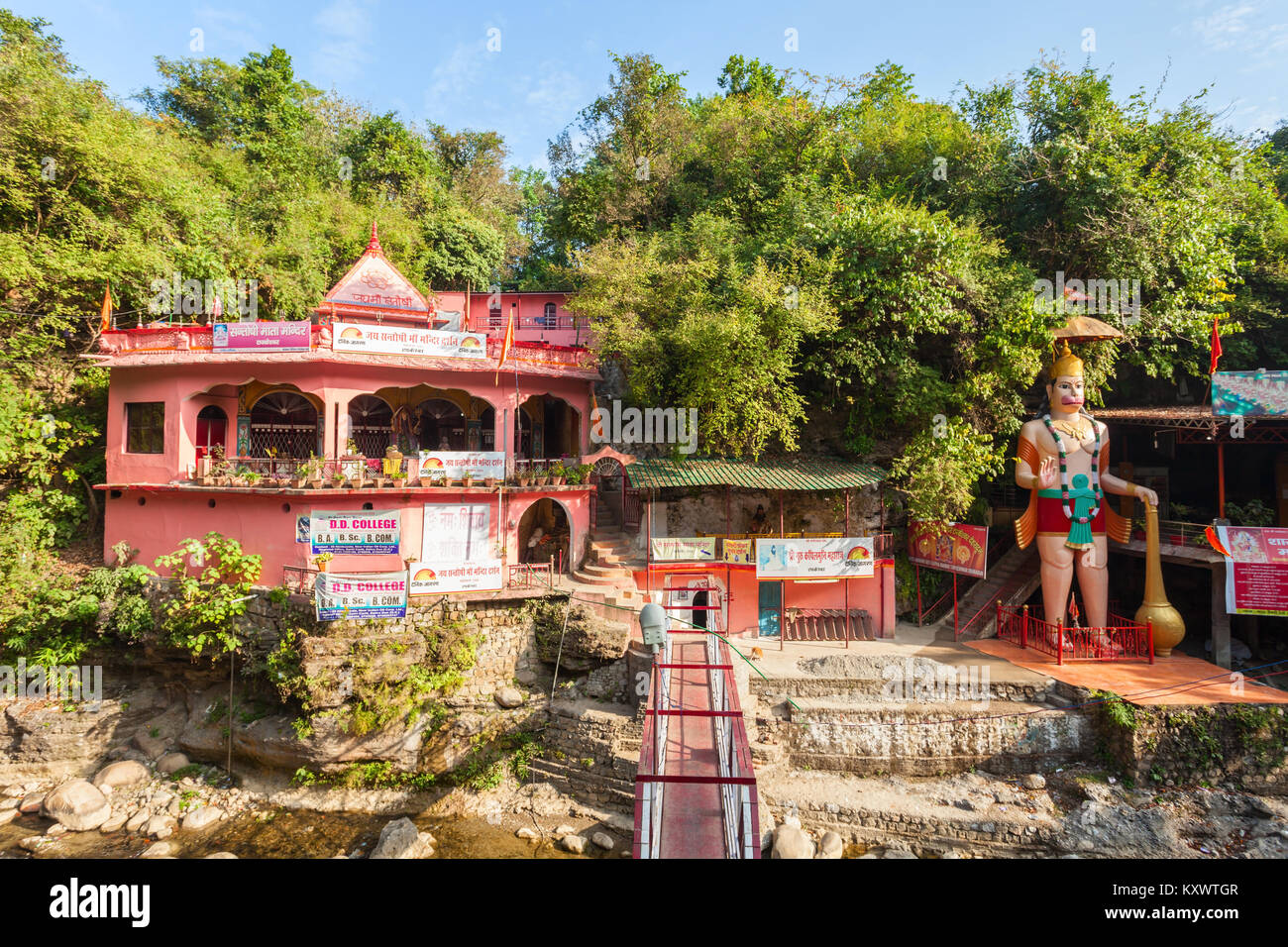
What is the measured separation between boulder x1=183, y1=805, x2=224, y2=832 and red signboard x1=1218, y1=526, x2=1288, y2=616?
25883mm

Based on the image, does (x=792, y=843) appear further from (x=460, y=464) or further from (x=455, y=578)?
(x=460, y=464)

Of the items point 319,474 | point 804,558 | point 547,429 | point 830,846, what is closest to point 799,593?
point 804,558

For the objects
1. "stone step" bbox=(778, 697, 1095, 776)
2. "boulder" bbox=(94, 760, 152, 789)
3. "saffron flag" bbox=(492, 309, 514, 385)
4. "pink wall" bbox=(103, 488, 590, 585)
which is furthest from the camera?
"saffron flag" bbox=(492, 309, 514, 385)

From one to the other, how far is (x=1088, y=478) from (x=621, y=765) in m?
15.3

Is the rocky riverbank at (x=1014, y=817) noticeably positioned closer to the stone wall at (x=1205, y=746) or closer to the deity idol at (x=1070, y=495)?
the stone wall at (x=1205, y=746)

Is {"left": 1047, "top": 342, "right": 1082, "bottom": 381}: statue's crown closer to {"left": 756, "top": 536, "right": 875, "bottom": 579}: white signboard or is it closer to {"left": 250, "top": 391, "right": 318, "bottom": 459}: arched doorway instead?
{"left": 756, "top": 536, "right": 875, "bottom": 579}: white signboard

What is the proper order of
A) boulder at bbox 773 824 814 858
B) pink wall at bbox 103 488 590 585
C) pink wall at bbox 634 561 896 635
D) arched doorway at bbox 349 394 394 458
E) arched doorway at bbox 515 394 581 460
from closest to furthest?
1. boulder at bbox 773 824 814 858
2. pink wall at bbox 103 488 590 585
3. pink wall at bbox 634 561 896 635
4. arched doorway at bbox 349 394 394 458
5. arched doorway at bbox 515 394 581 460

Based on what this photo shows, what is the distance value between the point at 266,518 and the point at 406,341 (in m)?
6.37

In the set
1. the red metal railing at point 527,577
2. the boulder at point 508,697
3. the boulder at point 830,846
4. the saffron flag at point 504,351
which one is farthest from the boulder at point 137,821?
the boulder at point 830,846

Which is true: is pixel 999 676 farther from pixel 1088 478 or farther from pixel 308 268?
pixel 308 268

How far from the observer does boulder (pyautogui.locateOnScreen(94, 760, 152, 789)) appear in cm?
1478

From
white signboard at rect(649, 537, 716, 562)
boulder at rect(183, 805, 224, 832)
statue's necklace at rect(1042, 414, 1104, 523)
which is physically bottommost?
boulder at rect(183, 805, 224, 832)

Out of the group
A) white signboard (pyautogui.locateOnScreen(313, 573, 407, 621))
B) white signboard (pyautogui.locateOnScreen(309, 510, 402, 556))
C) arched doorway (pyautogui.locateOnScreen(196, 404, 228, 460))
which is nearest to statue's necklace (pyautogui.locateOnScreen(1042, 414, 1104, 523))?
white signboard (pyautogui.locateOnScreen(313, 573, 407, 621))

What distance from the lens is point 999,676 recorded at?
15.2 metres
